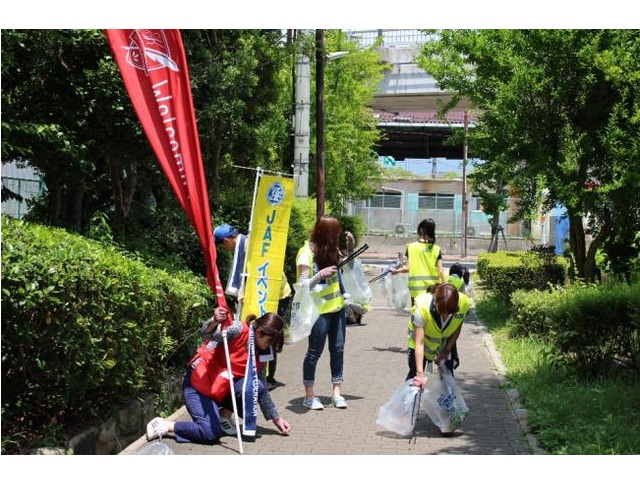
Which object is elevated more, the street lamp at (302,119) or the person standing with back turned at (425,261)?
the street lamp at (302,119)

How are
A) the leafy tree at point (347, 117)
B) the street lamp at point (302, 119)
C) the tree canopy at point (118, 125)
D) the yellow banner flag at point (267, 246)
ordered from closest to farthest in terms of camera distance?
the yellow banner flag at point (267, 246) < the tree canopy at point (118, 125) < the street lamp at point (302, 119) < the leafy tree at point (347, 117)

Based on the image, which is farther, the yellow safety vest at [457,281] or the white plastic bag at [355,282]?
the white plastic bag at [355,282]

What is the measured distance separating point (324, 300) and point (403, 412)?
1.52m

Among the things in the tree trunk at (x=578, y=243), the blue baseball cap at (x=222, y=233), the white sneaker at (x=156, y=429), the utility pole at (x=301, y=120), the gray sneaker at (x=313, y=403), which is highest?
the utility pole at (x=301, y=120)

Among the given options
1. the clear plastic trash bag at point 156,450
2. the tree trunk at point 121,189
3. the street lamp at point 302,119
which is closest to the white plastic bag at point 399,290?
the street lamp at point 302,119

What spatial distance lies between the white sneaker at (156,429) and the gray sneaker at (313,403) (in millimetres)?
1667

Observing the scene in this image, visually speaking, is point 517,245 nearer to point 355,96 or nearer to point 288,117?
point 355,96

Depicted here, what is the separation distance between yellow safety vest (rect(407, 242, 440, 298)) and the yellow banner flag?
1.76m

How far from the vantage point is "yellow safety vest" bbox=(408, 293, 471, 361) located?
6.58 meters

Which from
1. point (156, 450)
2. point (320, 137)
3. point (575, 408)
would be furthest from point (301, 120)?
point (156, 450)

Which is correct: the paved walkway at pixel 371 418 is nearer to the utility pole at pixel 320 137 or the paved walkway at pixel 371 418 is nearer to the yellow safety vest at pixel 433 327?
the yellow safety vest at pixel 433 327

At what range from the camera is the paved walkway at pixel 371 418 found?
6246 mm

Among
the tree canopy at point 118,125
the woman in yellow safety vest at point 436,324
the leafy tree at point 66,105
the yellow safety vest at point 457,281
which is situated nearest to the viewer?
the woman in yellow safety vest at point 436,324

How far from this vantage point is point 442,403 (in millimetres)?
6629
